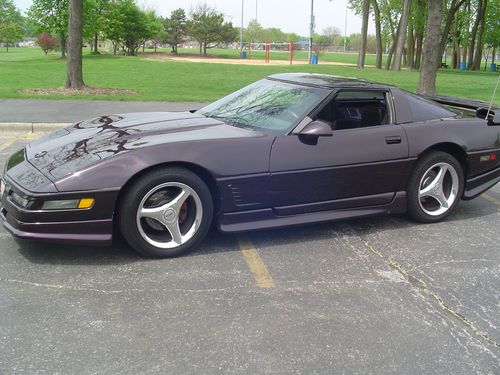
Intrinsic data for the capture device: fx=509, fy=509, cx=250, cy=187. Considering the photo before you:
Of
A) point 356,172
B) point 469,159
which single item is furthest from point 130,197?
point 469,159

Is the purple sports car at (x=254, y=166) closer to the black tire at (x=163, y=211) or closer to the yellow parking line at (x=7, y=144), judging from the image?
the black tire at (x=163, y=211)

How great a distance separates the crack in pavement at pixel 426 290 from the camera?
2861 mm

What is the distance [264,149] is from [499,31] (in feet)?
172

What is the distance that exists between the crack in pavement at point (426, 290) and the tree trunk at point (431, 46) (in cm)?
924

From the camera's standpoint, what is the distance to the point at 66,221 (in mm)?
3316

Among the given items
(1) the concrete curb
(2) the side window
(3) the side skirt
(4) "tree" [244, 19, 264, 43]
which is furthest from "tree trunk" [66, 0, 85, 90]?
(4) "tree" [244, 19, 264, 43]

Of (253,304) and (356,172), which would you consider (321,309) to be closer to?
(253,304)

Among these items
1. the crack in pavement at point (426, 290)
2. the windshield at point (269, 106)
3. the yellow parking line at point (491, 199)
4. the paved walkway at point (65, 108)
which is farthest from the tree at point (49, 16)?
the crack in pavement at point (426, 290)

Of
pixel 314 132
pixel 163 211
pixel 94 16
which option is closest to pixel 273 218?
pixel 314 132

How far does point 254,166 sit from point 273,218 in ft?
1.44

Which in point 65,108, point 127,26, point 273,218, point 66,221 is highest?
point 127,26

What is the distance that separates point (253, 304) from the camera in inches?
121

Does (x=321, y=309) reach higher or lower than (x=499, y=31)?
lower

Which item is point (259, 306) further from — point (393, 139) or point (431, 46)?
point (431, 46)
